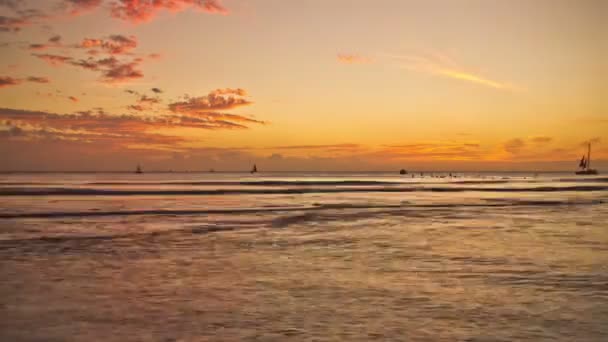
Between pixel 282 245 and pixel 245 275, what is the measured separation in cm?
516

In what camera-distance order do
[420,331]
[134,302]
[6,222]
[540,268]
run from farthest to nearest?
[6,222] < [540,268] < [134,302] < [420,331]

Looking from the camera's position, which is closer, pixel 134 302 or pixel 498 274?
pixel 134 302

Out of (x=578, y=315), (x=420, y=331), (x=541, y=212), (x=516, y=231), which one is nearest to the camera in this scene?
(x=420, y=331)

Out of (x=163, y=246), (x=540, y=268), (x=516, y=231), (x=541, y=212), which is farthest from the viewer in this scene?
(x=541, y=212)

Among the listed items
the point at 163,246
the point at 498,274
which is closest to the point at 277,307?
the point at 498,274

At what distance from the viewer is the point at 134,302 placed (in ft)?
32.1

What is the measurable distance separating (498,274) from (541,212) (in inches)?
819

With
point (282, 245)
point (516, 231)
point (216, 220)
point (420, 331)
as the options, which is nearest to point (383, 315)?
point (420, 331)

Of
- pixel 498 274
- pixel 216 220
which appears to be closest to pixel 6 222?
pixel 216 220

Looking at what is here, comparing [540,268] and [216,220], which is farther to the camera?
[216,220]

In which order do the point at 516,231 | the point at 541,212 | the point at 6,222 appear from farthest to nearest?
the point at 541,212 → the point at 6,222 → the point at 516,231

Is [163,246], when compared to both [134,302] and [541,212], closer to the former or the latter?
[134,302]

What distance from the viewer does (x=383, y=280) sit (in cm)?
1180

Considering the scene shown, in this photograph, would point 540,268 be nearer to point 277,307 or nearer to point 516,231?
point 277,307
